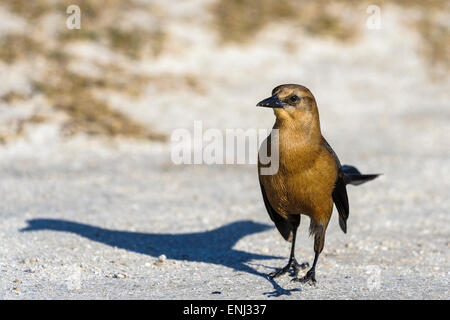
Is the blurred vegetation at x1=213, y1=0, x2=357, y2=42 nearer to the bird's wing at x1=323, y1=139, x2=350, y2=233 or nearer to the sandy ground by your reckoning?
the sandy ground

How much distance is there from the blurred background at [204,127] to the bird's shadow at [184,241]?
4 centimetres

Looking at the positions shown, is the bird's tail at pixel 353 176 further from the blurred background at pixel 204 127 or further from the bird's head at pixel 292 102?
the bird's head at pixel 292 102

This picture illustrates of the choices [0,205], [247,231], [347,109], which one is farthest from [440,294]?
[347,109]

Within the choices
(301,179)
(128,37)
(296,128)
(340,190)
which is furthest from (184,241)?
(128,37)

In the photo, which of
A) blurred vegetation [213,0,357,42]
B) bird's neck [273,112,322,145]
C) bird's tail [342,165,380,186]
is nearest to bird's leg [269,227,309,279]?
bird's tail [342,165,380,186]

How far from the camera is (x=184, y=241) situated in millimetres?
8750

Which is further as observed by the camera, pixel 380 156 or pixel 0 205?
pixel 380 156

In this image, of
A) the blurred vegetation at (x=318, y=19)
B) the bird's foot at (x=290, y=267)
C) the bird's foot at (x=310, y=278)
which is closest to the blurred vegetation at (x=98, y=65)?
the blurred vegetation at (x=318, y=19)

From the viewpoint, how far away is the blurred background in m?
7.51

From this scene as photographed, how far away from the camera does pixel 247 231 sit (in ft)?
30.9

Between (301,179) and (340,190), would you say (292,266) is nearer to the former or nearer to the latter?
(340,190)

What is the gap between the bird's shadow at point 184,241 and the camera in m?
7.96
